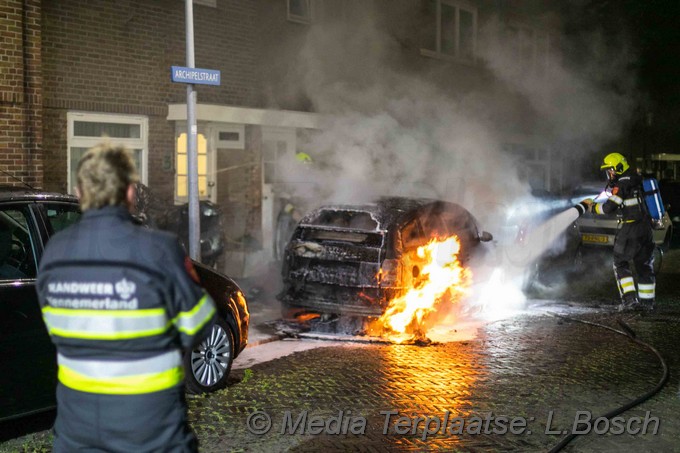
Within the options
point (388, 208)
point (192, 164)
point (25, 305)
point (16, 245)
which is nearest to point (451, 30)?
point (192, 164)

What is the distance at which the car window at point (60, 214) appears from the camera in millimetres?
5625

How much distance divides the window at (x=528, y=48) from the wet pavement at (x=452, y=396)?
11.8 meters

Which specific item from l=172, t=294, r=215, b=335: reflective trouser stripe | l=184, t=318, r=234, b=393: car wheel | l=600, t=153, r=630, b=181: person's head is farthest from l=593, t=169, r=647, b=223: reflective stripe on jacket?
l=172, t=294, r=215, b=335: reflective trouser stripe

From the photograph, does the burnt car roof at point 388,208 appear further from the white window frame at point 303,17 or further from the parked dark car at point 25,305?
the white window frame at point 303,17

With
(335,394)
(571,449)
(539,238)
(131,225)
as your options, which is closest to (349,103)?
(539,238)

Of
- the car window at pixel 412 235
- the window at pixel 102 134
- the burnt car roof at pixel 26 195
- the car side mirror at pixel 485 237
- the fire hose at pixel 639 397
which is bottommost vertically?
the fire hose at pixel 639 397

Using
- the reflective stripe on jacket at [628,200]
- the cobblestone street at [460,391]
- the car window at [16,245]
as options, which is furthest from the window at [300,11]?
the car window at [16,245]

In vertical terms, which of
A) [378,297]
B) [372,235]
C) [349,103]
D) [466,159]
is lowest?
[378,297]

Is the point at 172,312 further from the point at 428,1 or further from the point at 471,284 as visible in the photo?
the point at 428,1

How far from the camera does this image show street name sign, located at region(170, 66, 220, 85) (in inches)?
374

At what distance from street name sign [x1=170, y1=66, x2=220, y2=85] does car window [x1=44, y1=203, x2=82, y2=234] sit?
394cm

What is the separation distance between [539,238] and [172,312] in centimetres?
1106

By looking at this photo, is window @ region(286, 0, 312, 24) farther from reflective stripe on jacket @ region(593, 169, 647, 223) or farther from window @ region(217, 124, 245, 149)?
reflective stripe on jacket @ region(593, 169, 647, 223)

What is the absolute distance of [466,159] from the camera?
16281 mm
